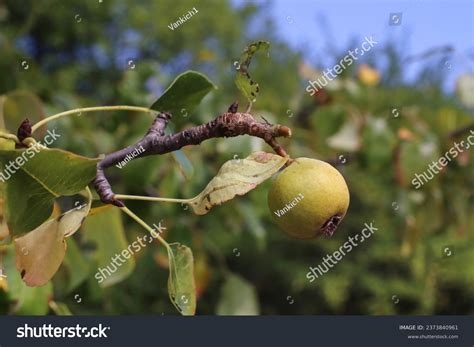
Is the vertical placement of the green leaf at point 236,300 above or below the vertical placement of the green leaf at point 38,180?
below

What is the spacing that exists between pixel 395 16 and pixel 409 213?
82cm

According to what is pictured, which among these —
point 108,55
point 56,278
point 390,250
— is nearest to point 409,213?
point 56,278

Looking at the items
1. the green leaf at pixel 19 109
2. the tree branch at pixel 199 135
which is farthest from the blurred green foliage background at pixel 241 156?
the tree branch at pixel 199 135

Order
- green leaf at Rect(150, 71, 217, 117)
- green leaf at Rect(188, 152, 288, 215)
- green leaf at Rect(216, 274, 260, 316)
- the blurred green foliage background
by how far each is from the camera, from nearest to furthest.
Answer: green leaf at Rect(188, 152, 288, 215)
green leaf at Rect(150, 71, 217, 117)
the blurred green foliage background
green leaf at Rect(216, 274, 260, 316)

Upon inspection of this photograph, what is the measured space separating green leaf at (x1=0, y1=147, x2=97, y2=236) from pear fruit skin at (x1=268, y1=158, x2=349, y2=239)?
16 centimetres

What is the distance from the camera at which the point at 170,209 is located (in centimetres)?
151

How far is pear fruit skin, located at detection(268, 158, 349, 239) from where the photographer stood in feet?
1.86

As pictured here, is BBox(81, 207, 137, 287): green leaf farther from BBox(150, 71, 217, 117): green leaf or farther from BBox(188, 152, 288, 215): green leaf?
BBox(188, 152, 288, 215): green leaf

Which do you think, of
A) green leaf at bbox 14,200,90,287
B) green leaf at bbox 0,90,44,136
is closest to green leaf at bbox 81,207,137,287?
green leaf at bbox 0,90,44,136

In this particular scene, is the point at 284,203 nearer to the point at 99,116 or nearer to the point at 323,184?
the point at 323,184

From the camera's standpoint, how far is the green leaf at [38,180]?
0.59 metres

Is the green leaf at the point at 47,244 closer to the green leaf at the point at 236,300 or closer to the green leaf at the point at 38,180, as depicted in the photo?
the green leaf at the point at 38,180

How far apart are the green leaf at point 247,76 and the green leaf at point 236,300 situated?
1050 millimetres

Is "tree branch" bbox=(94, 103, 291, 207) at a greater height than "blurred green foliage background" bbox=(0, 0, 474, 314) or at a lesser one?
greater
